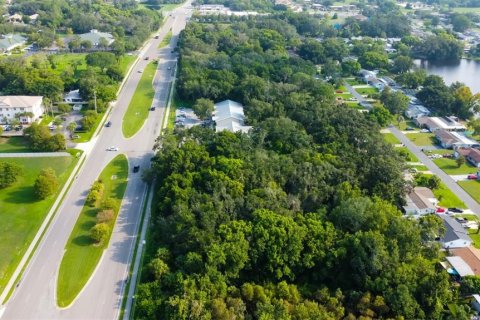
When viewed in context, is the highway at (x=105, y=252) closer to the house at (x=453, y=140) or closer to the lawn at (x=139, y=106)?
the lawn at (x=139, y=106)

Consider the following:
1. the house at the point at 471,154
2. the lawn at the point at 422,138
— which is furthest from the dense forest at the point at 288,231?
the house at the point at 471,154

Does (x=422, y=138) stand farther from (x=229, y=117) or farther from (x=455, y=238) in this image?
(x=229, y=117)

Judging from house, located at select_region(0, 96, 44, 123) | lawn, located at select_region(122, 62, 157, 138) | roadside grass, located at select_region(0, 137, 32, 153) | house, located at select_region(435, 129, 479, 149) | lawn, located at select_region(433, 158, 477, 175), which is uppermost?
house, located at select_region(0, 96, 44, 123)

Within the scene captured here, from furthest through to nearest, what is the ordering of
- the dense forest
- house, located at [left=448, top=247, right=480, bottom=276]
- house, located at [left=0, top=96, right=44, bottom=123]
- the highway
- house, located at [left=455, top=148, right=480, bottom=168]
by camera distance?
1. house, located at [left=0, top=96, right=44, bottom=123]
2. house, located at [left=455, top=148, right=480, bottom=168]
3. house, located at [left=448, top=247, right=480, bottom=276]
4. the highway
5. the dense forest

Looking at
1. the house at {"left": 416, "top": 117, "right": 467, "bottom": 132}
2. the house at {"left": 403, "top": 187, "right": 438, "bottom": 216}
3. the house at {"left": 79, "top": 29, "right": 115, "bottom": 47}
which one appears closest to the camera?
the house at {"left": 403, "top": 187, "right": 438, "bottom": 216}

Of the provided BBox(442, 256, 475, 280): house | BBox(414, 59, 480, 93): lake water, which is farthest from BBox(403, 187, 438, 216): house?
BBox(414, 59, 480, 93): lake water

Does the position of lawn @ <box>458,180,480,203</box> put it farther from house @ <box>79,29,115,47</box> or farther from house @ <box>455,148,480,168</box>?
house @ <box>79,29,115,47</box>
